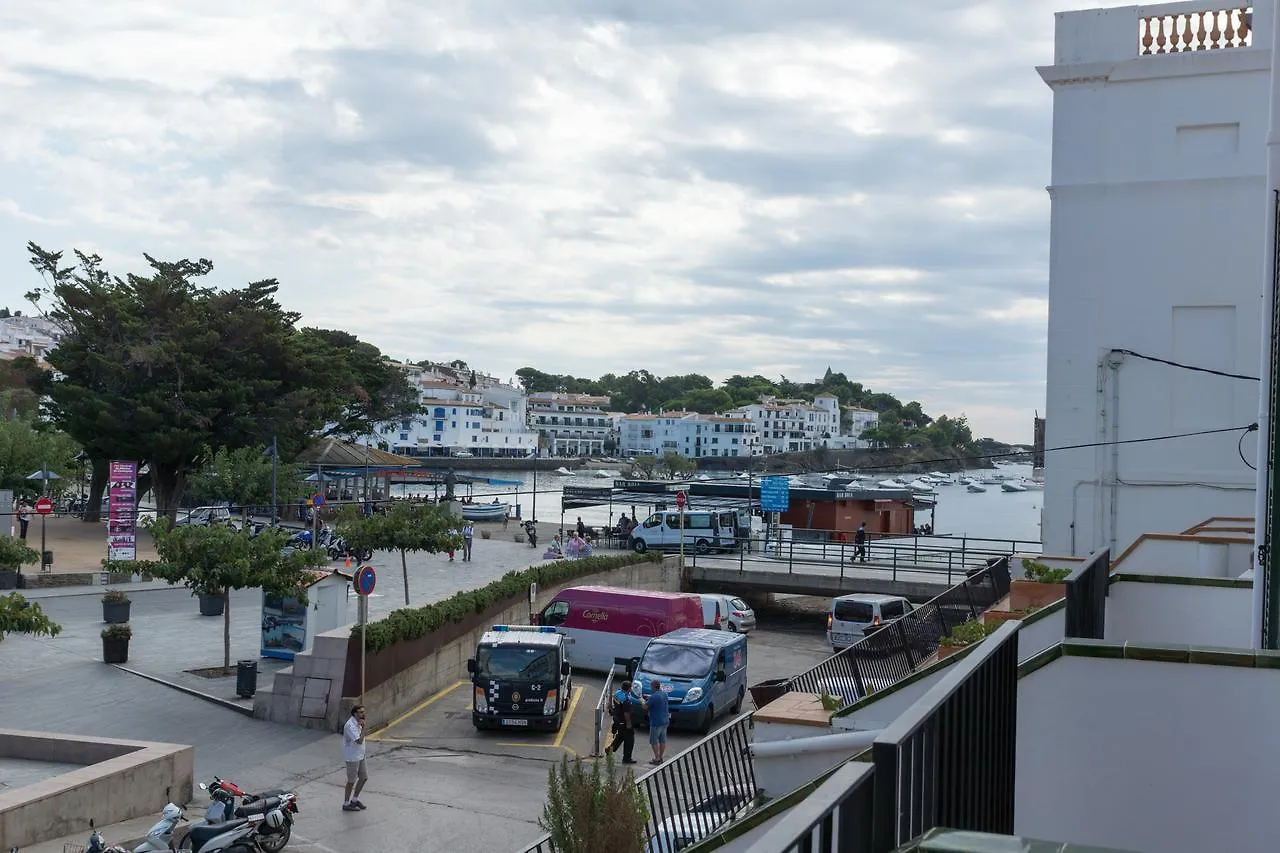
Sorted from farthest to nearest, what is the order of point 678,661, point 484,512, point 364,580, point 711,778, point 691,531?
1. point 484,512
2. point 691,531
3. point 678,661
4. point 364,580
5. point 711,778

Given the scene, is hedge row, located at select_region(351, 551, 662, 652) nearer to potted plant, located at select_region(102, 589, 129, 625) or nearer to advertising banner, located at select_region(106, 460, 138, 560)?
potted plant, located at select_region(102, 589, 129, 625)

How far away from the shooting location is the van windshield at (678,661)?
68.7 feet

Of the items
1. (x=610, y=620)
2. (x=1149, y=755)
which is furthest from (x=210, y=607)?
(x=1149, y=755)

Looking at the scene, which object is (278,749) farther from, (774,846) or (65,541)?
(65,541)

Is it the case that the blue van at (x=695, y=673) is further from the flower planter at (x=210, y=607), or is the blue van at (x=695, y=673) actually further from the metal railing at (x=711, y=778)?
the flower planter at (x=210, y=607)

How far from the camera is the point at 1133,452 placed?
21391 mm

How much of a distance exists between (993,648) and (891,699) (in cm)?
483

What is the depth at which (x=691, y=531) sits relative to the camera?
4656 cm

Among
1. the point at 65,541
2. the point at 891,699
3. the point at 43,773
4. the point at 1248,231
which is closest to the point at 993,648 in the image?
the point at 891,699

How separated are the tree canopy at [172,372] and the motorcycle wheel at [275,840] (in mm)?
41261

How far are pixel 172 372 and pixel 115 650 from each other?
33937 millimetres

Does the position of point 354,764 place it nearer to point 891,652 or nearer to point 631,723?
point 631,723

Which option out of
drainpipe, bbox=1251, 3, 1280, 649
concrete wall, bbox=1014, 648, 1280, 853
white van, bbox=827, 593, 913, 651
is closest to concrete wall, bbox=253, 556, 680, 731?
white van, bbox=827, 593, 913, 651

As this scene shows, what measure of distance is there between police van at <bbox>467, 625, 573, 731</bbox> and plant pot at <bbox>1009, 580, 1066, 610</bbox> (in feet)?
34.5
